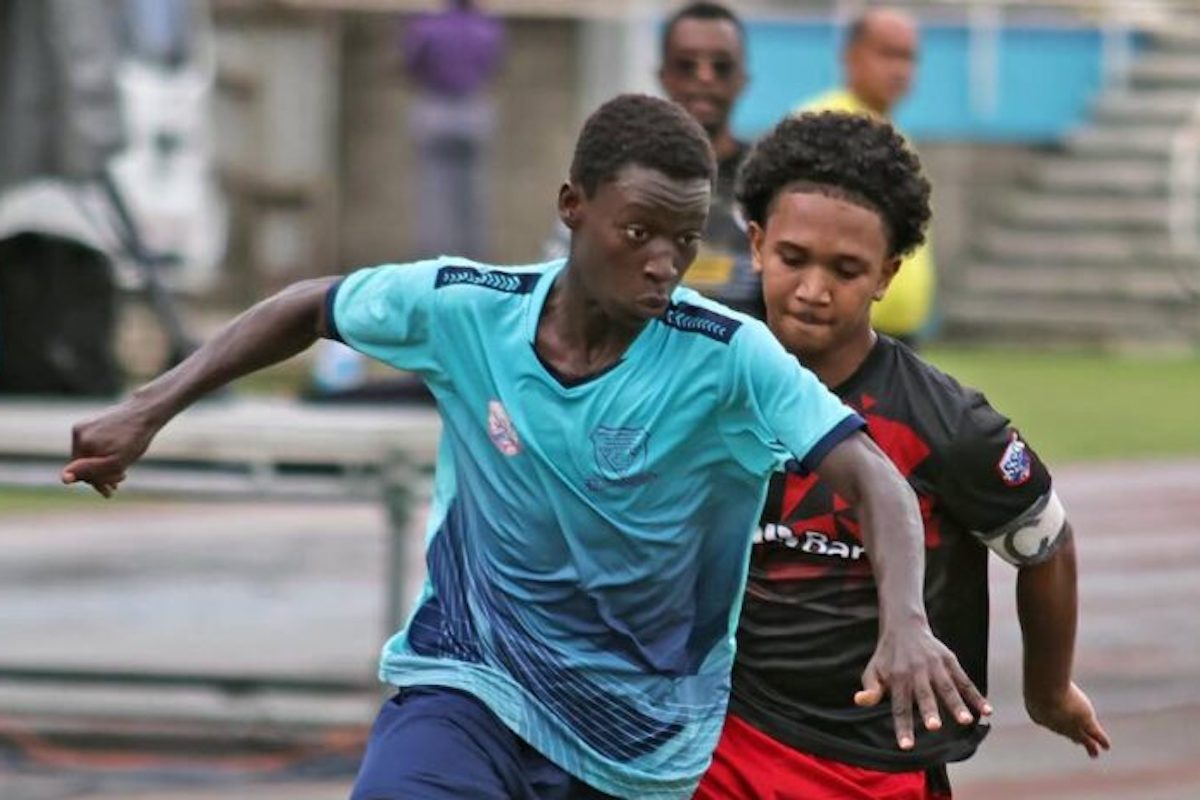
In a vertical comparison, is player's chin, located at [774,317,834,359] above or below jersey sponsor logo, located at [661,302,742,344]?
below

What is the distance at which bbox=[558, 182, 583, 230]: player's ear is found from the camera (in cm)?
511

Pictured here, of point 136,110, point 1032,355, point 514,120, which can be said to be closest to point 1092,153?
point 1032,355

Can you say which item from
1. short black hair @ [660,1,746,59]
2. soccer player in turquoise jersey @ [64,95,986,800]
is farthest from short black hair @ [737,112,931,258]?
short black hair @ [660,1,746,59]

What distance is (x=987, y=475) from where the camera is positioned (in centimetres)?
521

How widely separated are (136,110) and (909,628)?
437 inches

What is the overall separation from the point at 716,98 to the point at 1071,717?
312 centimetres

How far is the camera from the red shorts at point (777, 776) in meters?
5.30

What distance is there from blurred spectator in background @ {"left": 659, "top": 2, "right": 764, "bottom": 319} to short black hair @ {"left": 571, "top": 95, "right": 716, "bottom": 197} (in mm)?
2517

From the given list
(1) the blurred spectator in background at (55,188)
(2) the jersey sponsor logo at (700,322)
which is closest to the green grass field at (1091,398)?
(1) the blurred spectator in background at (55,188)

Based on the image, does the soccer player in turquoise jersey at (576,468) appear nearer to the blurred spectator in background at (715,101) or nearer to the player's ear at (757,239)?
the player's ear at (757,239)

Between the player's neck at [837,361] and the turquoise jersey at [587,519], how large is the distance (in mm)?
262

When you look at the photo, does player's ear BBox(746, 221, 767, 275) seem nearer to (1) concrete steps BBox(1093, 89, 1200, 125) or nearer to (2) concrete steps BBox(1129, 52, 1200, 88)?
(1) concrete steps BBox(1093, 89, 1200, 125)

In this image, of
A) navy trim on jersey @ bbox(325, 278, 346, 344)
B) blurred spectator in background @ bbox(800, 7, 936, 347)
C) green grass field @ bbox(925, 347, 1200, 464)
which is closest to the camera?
navy trim on jersey @ bbox(325, 278, 346, 344)

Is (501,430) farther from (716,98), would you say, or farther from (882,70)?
(882,70)
